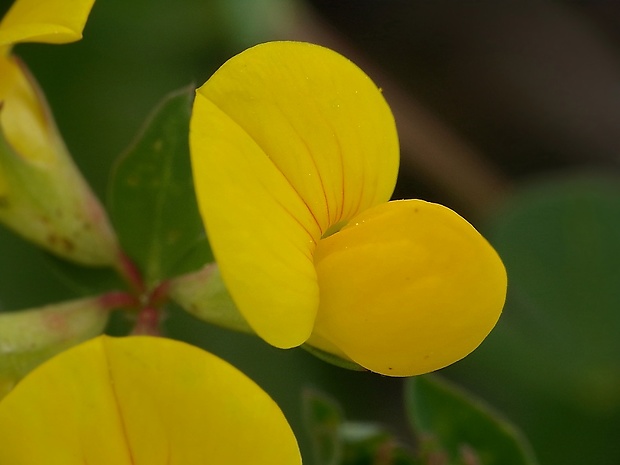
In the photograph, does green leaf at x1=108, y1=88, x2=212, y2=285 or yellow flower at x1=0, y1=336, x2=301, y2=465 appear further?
green leaf at x1=108, y1=88, x2=212, y2=285

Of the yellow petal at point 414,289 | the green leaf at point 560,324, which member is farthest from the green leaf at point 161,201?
the green leaf at point 560,324

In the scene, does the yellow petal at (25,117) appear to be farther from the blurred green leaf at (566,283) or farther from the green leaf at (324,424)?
the blurred green leaf at (566,283)

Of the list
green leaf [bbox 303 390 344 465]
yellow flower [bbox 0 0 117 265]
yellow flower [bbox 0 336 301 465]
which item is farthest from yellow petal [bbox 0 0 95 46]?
green leaf [bbox 303 390 344 465]

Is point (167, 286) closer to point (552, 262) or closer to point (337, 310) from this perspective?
point (337, 310)

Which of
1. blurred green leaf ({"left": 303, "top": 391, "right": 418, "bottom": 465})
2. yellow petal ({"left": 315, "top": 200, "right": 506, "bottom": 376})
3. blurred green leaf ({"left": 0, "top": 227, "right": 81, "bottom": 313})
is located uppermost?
yellow petal ({"left": 315, "top": 200, "right": 506, "bottom": 376})

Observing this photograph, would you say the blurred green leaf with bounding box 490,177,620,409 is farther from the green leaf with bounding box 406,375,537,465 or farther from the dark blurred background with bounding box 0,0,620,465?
the green leaf with bounding box 406,375,537,465

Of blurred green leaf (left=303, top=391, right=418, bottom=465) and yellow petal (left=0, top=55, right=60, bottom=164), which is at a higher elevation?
yellow petal (left=0, top=55, right=60, bottom=164)
